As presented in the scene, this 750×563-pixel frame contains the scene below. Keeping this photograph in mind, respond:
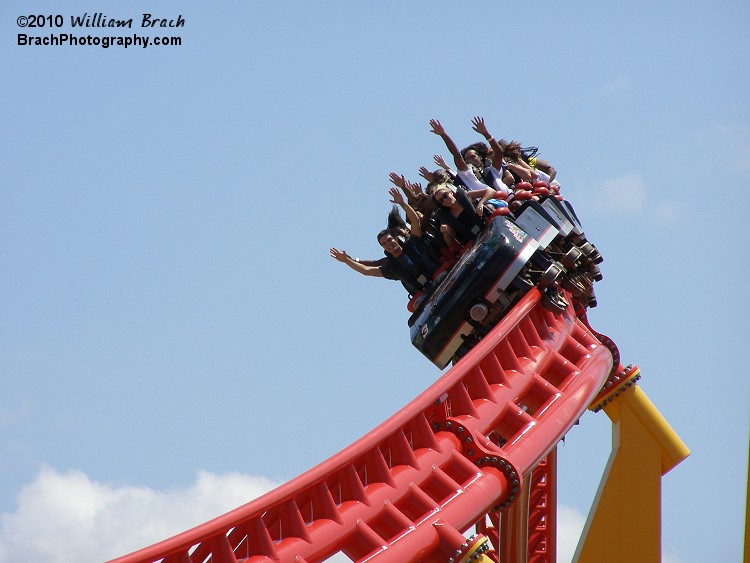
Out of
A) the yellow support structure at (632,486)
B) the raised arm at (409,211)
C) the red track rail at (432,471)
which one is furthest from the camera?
the yellow support structure at (632,486)

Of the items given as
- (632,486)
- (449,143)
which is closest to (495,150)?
(449,143)

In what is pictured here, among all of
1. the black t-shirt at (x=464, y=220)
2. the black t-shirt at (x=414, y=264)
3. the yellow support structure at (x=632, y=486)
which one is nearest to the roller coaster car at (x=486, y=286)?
the black t-shirt at (x=464, y=220)

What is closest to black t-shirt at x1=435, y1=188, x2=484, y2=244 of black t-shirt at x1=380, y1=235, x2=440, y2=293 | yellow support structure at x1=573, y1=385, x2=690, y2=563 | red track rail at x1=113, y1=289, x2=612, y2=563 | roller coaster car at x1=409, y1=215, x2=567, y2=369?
roller coaster car at x1=409, y1=215, x2=567, y2=369

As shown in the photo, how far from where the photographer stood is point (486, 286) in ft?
36.6

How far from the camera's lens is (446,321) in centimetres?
1137

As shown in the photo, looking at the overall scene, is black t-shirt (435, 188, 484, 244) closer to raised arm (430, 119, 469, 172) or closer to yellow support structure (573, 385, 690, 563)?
raised arm (430, 119, 469, 172)

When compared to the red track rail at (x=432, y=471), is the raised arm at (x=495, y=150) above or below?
above

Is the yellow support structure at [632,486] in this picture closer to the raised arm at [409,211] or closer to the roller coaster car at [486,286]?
the roller coaster car at [486,286]

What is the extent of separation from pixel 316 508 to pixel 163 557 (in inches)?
51.7

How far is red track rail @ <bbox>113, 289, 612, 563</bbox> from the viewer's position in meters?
7.53

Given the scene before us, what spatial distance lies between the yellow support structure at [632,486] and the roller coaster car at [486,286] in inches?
85.2

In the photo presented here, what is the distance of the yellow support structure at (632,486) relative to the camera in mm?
12297

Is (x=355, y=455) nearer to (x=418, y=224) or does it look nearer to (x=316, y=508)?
(x=316, y=508)

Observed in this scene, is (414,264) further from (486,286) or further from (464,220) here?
(486,286)
